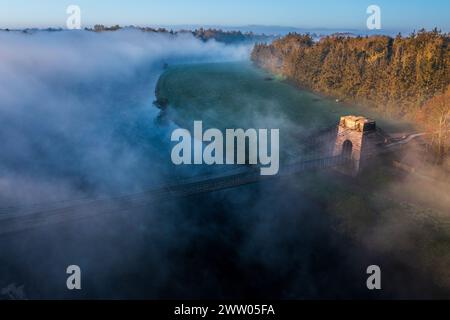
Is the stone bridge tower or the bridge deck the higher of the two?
the stone bridge tower

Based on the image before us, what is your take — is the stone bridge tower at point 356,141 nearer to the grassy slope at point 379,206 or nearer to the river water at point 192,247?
the grassy slope at point 379,206

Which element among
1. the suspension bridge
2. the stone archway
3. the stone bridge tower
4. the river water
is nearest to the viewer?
the river water

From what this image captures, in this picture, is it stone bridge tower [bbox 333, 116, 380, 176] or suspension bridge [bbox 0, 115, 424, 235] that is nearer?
suspension bridge [bbox 0, 115, 424, 235]

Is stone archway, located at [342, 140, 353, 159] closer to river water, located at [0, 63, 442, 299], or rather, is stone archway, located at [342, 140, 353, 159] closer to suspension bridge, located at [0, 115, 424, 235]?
suspension bridge, located at [0, 115, 424, 235]

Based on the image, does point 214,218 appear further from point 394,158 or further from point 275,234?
point 394,158

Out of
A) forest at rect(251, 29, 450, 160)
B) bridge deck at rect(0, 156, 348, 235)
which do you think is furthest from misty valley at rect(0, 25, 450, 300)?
forest at rect(251, 29, 450, 160)

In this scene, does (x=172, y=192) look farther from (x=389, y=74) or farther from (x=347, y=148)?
(x=389, y=74)

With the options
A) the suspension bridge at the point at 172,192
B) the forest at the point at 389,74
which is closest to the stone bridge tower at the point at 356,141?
the suspension bridge at the point at 172,192
